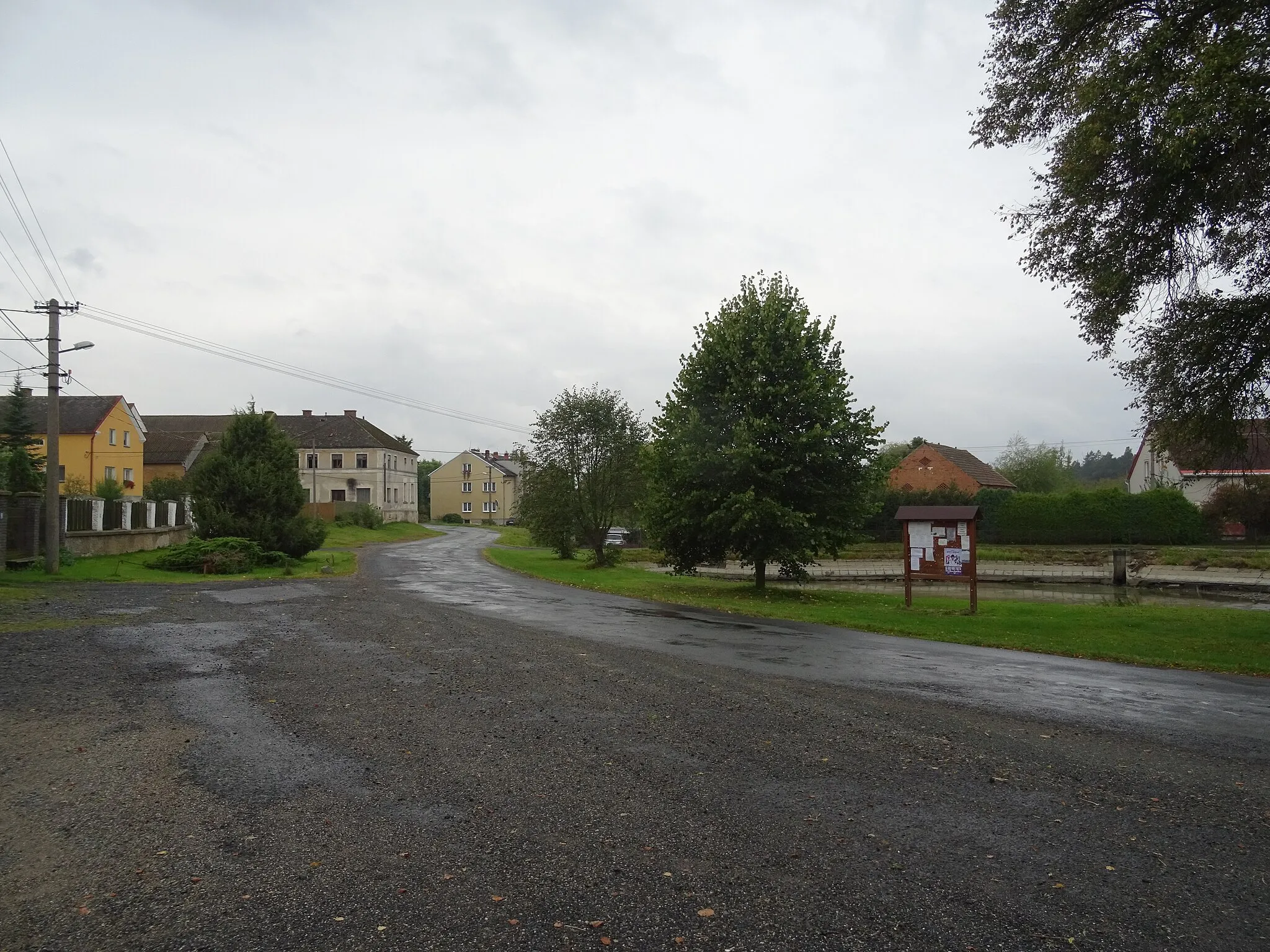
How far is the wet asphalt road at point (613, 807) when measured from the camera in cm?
414

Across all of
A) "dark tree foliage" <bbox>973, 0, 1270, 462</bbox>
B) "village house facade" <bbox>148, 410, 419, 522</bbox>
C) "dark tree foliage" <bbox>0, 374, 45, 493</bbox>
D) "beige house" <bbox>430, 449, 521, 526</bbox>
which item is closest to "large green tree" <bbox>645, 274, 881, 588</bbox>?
"dark tree foliage" <bbox>973, 0, 1270, 462</bbox>

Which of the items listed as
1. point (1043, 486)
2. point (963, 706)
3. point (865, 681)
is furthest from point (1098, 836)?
point (1043, 486)

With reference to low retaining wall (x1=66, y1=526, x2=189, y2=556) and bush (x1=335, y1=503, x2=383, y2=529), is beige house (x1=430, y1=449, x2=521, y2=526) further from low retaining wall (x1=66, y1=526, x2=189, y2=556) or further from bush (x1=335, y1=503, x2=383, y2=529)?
low retaining wall (x1=66, y1=526, x2=189, y2=556)

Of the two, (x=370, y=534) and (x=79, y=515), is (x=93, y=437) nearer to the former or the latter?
(x=370, y=534)

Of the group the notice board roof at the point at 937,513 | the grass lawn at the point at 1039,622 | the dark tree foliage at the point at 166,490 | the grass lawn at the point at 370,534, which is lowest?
the grass lawn at the point at 1039,622

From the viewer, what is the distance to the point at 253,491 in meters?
31.5

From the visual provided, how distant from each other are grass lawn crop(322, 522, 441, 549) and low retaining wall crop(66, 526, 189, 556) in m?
10.8

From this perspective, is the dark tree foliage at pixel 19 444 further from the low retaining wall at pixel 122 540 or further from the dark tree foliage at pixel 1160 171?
the dark tree foliage at pixel 1160 171

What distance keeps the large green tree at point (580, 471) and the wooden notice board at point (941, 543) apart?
21.9 meters

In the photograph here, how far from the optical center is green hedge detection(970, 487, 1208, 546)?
5044cm

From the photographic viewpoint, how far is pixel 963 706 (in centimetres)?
930

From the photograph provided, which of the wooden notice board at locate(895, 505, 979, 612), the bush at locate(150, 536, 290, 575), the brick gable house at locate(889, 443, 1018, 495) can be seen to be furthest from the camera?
the brick gable house at locate(889, 443, 1018, 495)

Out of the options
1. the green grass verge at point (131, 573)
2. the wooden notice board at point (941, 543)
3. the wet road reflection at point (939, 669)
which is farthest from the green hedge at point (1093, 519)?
the wet road reflection at point (939, 669)

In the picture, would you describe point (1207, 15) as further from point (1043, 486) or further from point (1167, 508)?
point (1043, 486)
